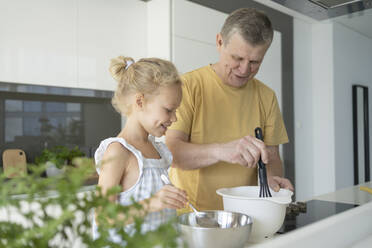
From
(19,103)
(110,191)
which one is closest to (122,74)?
(110,191)

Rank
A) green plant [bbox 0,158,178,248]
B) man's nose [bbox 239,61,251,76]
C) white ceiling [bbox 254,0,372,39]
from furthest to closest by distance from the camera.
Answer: white ceiling [bbox 254,0,372,39]
man's nose [bbox 239,61,251,76]
green plant [bbox 0,158,178,248]

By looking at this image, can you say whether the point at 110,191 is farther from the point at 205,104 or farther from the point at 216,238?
the point at 205,104

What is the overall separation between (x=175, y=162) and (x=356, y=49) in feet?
13.1

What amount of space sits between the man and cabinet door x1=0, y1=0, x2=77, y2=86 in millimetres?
1257

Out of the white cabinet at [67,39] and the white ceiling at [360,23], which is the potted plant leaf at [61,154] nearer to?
the white cabinet at [67,39]

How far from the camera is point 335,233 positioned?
95 cm

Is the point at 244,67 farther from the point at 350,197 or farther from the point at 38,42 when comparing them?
the point at 38,42

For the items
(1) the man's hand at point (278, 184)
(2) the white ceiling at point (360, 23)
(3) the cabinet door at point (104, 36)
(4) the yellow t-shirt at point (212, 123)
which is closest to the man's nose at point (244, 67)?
(4) the yellow t-shirt at point (212, 123)

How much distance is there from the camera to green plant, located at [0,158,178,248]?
1.19 feet

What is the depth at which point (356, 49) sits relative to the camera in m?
4.53

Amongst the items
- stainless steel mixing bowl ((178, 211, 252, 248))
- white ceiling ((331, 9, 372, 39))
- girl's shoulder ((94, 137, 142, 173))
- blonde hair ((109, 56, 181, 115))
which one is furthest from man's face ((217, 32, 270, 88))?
white ceiling ((331, 9, 372, 39))

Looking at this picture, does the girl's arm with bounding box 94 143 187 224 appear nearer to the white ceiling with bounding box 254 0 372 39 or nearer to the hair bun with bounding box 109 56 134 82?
the hair bun with bounding box 109 56 134 82

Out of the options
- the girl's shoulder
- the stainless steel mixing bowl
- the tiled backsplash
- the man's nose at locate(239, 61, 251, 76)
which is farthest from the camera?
the tiled backsplash

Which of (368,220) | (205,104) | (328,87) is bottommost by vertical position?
(368,220)
